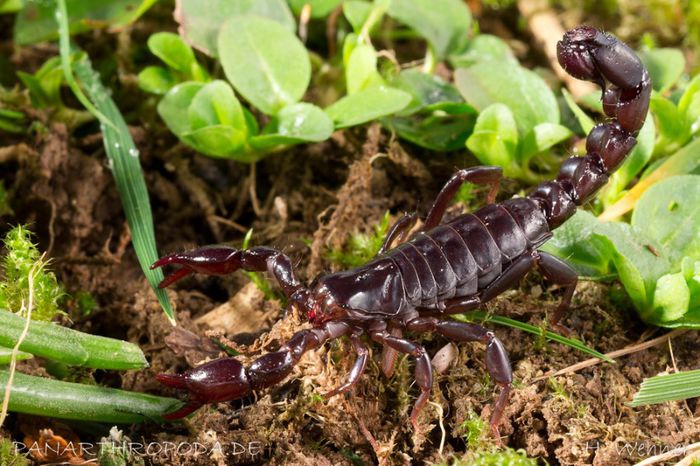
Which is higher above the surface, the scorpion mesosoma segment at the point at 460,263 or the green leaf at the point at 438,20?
the green leaf at the point at 438,20

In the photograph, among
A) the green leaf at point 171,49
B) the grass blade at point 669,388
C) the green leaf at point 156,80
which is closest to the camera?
the grass blade at point 669,388

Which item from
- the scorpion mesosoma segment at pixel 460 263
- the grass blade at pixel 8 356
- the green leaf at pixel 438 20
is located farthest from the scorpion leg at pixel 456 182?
the grass blade at pixel 8 356

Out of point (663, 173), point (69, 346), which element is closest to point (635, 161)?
point (663, 173)

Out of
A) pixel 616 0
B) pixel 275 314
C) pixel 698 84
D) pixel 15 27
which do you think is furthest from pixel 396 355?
pixel 616 0

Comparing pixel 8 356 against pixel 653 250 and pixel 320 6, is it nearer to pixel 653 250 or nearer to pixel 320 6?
pixel 653 250

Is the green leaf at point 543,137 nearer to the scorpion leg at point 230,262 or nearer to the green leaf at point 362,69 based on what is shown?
the green leaf at point 362,69

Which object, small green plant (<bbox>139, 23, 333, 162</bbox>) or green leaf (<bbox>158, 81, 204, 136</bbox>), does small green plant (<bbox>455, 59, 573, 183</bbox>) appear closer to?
small green plant (<bbox>139, 23, 333, 162</bbox>)

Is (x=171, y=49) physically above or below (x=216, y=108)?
above
